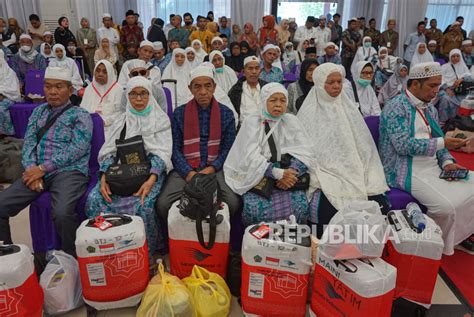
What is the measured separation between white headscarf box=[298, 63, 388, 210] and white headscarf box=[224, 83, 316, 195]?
0.12 m

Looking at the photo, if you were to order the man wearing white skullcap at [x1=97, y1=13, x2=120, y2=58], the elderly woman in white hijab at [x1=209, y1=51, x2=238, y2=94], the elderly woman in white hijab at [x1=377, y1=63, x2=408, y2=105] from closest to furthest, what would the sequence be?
the elderly woman in white hijab at [x1=209, y1=51, x2=238, y2=94]
the elderly woman in white hijab at [x1=377, y1=63, x2=408, y2=105]
the man wearing white skullcap at [x1=97, y1=13, x2=120, y2=58]

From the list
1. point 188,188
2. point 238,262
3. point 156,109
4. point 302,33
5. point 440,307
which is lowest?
point 440,307

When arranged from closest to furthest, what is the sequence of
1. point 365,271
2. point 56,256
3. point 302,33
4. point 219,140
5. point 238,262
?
point 365,271
point 56,256
point 238,262
point 219,140
point 302,33

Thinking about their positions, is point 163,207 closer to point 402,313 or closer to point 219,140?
point 219,140

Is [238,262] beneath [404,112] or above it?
beneath

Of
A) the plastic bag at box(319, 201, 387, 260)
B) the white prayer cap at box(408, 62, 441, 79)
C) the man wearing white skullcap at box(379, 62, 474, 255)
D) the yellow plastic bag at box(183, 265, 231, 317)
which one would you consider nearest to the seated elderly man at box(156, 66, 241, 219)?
the yellow plastic bag at box(183, 265, 231, 317)

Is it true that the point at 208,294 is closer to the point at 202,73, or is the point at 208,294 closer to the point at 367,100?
the point at 202,73

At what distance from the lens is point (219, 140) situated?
8.73ft

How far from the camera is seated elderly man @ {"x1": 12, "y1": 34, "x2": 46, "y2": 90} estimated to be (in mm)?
6214

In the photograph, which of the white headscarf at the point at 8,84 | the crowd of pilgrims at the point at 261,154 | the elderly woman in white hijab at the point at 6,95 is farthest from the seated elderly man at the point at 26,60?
the crowd of pilgrims at the point at 261,154

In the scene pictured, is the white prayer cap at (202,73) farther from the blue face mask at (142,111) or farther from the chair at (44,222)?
the chair at (44,222)

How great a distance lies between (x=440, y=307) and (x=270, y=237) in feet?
3.73

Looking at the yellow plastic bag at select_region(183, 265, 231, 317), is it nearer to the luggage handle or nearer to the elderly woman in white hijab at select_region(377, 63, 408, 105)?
the luggage handle

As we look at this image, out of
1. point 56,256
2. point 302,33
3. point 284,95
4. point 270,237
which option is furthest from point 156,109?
point 302,33
